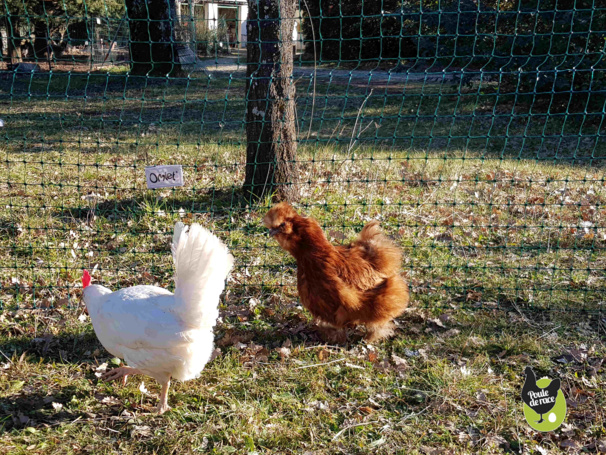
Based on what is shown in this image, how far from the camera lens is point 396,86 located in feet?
47.2

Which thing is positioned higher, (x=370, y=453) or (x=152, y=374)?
(x=152, y=374)

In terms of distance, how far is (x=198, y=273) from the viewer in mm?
2596

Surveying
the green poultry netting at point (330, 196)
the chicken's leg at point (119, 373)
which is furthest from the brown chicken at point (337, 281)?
the chicken's leg at point (119, 373)

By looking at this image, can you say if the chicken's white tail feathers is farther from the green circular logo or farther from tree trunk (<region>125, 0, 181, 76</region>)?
tree trunk (<region>125, 0, 181, 76</region>)

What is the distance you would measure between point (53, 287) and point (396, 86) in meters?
12.3

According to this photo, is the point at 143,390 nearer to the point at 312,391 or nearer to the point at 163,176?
the point at 312,391

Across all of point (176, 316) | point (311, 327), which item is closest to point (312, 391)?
point (311, 327)

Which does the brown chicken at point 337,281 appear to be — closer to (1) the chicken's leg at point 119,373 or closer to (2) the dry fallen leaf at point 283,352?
(2) the dry fallen leaf at point 283,352

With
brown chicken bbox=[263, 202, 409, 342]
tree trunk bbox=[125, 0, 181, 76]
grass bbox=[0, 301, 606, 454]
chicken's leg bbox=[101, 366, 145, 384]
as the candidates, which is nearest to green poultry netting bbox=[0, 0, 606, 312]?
grass bbox=[0, 301, 606, 454]

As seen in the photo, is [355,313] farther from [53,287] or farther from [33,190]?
[33,190]

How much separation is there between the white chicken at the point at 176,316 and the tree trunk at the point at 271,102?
1698mm

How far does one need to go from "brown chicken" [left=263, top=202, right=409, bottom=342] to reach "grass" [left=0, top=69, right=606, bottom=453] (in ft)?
0.85

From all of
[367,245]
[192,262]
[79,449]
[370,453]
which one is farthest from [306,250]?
[79,449]

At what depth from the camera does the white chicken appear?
2621 millimetres
